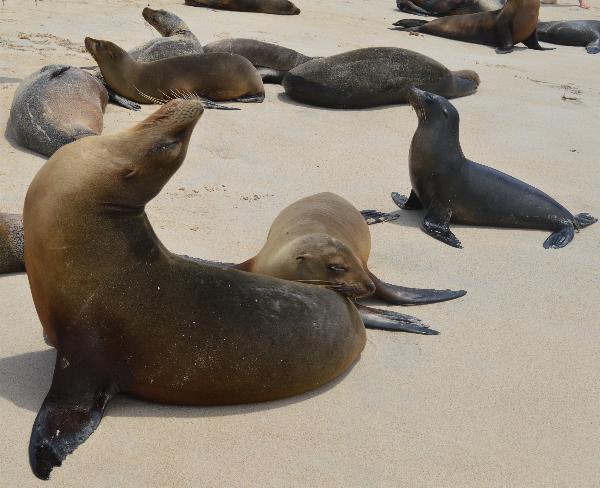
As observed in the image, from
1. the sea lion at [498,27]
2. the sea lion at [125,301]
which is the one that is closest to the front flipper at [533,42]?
the sea lion at [498,27]

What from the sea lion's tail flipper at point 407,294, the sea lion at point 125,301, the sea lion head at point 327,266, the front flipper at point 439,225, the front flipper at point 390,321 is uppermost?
the sea lion at point 125,301

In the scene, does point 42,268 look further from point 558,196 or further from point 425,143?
point 558,196

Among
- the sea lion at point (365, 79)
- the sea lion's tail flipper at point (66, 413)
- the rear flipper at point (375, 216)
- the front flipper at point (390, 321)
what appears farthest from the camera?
the sea lion at point (365, 79)

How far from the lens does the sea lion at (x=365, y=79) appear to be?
8.79m

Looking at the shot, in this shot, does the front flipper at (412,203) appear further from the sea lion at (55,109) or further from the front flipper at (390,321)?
the sea lion at (55,109)

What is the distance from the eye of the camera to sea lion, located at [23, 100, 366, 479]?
3.18 metres

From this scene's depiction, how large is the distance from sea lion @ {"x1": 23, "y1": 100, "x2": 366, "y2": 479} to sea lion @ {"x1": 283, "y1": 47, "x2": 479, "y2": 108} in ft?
18.2

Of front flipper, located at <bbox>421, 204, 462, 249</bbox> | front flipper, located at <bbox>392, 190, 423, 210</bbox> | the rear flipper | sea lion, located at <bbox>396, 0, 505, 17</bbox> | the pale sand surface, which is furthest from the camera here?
sea lion, located at <bbox>396, 0, 505, 17</bbox>

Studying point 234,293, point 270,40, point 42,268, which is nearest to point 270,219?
point 234,293

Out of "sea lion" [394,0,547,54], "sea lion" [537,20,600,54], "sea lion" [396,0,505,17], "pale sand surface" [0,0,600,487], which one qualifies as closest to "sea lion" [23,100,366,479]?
"pale sand surface" [0,0,600,487]

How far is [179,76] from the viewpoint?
8.69m

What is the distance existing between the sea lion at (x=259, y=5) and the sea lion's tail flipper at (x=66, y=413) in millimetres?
10821

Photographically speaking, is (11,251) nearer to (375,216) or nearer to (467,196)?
(375,216)

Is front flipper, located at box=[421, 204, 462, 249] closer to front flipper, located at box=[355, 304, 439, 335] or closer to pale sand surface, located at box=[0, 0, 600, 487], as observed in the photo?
pale sand surface, located at box=[0, 0, 600, 487]
